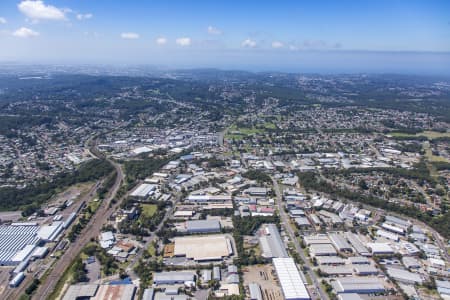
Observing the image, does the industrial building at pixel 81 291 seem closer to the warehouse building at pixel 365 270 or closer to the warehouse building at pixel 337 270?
the warehouse building at pixel 337 270

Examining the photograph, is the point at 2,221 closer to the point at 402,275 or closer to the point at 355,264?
the point at 355,264

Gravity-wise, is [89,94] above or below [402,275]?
above

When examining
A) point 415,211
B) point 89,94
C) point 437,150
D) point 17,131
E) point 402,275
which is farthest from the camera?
point 89,94

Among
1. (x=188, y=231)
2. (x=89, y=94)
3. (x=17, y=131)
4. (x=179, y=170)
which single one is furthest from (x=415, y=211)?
(x=89, y=94)

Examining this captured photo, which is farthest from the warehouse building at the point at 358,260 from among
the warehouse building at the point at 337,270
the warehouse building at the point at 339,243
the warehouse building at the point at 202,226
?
the warehouse building at the point at 202,226

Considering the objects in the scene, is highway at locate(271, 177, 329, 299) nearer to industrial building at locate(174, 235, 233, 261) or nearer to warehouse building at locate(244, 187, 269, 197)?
warehouse building at locate(244, 187, 269, 197)

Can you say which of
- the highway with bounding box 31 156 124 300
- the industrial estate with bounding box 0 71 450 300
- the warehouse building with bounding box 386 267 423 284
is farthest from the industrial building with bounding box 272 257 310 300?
the highway with bounding box 31 156 124 300

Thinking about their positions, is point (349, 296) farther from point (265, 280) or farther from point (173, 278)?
point (173, 278)
